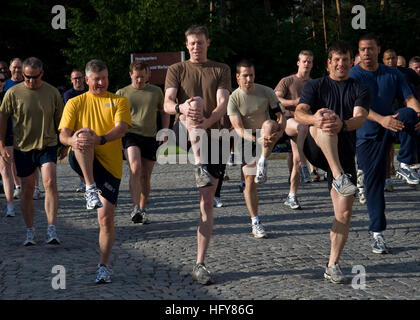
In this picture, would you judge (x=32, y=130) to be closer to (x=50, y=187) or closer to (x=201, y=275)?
(x=50, y=187)

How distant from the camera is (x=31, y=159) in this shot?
816 cm

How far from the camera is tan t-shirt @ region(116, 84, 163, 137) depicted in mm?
9742

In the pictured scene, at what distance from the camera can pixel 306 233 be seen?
27.7ft

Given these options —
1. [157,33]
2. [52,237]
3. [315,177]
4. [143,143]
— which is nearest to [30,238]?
[52,237]

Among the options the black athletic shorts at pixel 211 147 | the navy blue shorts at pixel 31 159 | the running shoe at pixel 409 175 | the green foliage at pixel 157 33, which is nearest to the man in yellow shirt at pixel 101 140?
the black athletic shorts at pixel 211 147

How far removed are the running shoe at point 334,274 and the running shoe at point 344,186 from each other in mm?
679

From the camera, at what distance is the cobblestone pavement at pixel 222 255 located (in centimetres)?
573

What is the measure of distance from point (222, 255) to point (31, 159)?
2686 mm

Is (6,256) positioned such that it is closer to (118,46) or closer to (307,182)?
(307,182)

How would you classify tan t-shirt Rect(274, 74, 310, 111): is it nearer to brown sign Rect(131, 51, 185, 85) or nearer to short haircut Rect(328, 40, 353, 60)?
short haircut Rect(328, 40, 353, 60)

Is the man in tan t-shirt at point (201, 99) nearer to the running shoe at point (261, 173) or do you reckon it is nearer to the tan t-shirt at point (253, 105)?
the running shoe at point (261, 173)

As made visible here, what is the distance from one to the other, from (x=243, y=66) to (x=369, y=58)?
1802mm

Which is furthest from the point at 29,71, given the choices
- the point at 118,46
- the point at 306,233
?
the point at 118,46

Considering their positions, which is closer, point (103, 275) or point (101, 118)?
point (103, 275)
